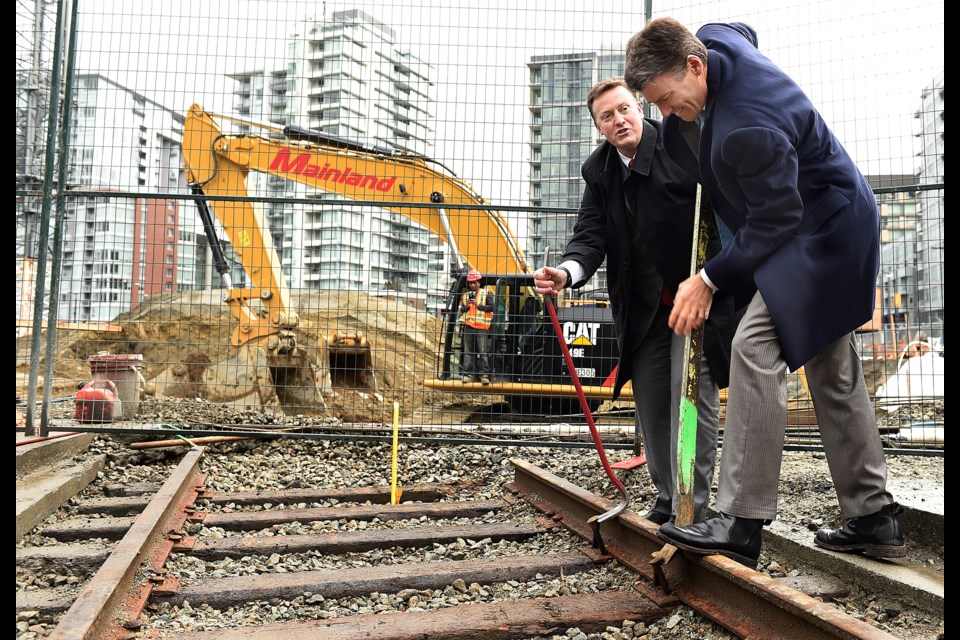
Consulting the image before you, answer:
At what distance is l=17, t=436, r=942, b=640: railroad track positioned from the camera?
2.11 m

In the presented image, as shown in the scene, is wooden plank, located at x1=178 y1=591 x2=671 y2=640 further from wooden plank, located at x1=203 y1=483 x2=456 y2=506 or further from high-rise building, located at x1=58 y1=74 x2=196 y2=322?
high-rise building, located at x1=58 y1=74 x2=196 y2=322

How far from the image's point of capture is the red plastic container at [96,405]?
548cm

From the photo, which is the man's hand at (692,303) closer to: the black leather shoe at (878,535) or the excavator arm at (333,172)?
the black leather shoe at (878,535)

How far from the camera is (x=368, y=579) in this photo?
8.72 feet

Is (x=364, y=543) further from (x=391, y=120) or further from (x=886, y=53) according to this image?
(x=886, y=53)

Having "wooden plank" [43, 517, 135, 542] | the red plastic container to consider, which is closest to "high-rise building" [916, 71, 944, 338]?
"wooden plank" [43, 517, 135, 542]

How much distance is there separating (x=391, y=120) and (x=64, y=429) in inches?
136

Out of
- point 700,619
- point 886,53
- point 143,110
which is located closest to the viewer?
point 700,619

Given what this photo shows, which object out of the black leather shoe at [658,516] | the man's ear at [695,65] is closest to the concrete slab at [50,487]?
the black leather shoe at [658,516]

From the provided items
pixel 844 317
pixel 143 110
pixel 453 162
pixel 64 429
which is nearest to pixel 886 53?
pixel 453 162

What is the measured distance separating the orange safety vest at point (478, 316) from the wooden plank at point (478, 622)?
21.0 feet

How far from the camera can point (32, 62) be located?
225 inches

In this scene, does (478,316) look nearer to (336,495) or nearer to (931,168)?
(336,495)

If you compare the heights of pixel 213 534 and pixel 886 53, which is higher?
pixel 886 53
